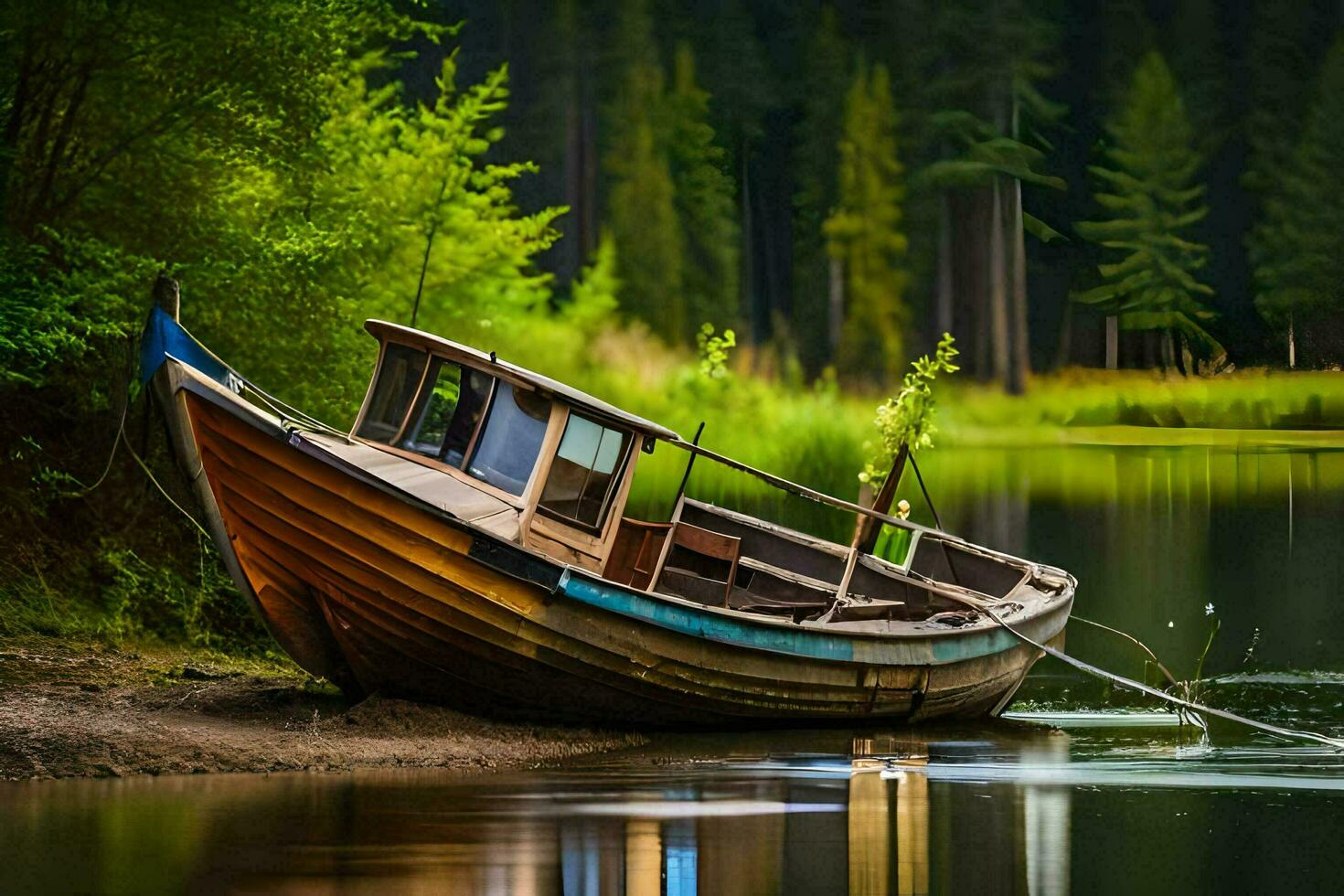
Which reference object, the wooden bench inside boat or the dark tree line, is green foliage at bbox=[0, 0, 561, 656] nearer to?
the wooden bench inside boat

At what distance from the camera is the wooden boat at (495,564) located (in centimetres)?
1585

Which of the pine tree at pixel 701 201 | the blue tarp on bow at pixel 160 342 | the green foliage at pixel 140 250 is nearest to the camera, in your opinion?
the blue tarp on bow at pixel 160 342

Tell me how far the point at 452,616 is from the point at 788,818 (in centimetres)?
357

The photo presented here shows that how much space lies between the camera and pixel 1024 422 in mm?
55875

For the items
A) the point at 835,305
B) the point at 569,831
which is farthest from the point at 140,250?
the point at 835,305

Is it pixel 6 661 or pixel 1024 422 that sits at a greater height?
pixel 1024 422

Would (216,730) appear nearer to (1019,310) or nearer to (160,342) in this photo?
(160,342)

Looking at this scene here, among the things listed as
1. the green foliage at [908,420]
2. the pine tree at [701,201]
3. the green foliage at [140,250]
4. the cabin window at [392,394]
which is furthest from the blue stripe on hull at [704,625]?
the pine tree at [701,201]

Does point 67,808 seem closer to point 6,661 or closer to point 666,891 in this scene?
point 666,891

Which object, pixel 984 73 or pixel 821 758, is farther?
pixel 984 73

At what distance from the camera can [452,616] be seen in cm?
1619

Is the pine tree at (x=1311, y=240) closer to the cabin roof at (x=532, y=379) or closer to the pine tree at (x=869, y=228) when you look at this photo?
the pine tree at (x=869, y=228)

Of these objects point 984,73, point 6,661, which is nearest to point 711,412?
point 984,73

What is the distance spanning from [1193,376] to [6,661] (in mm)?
44809
